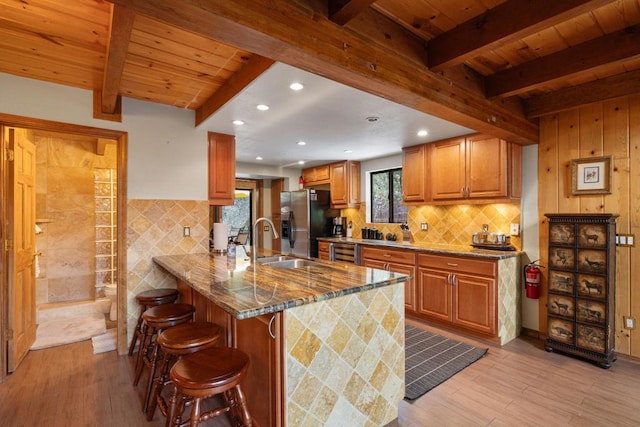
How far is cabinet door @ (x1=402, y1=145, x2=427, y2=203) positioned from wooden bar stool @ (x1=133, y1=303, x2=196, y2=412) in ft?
9.94

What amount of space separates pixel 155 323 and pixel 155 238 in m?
1.14

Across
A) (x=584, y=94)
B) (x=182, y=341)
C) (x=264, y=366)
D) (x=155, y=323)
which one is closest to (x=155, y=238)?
(x=155, y=323)

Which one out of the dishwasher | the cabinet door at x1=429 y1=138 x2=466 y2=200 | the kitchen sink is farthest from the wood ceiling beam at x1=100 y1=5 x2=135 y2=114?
the cabinet door at x1=429 y1=138 x2=466 y2=200

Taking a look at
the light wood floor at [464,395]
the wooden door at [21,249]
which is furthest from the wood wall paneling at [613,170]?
the wooden door at [21,249]

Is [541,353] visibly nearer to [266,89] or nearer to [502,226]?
[502,226]

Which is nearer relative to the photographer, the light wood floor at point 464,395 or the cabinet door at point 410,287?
the light wood floor at point 464,395

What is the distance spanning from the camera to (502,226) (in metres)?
3.70

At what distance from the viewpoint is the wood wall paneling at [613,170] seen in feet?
9.24

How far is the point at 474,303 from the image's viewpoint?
130 inches

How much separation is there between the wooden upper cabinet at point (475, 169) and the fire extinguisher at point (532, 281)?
29.9 inches

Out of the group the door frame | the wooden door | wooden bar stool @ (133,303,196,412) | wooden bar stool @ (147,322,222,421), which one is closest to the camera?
wooden bar stool @ (147,322,222,421)

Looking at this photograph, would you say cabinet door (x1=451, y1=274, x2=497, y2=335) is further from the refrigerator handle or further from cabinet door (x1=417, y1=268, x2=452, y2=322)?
the refrigerator handle

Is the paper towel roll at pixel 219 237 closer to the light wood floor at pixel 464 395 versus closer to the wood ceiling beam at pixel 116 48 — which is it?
the light wood floor at pixel 464 395

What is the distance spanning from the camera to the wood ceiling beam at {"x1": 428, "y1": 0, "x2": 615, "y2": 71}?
5.24ft
